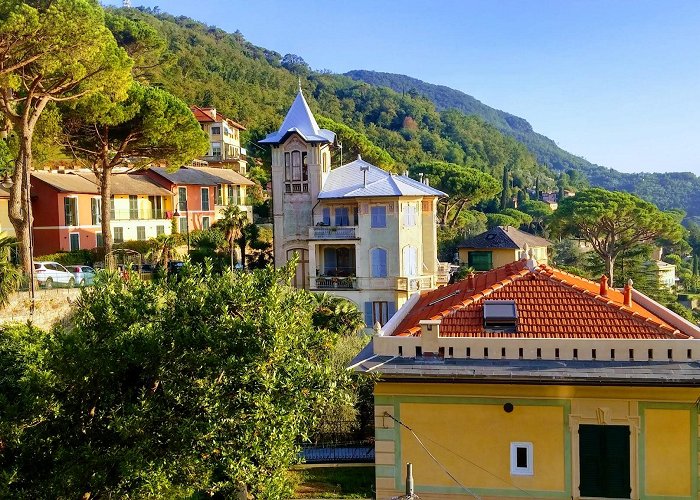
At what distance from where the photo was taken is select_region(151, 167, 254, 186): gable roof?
5553 centimetres

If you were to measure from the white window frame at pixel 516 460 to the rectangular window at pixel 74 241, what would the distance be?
124 feet

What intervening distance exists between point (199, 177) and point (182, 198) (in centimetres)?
338

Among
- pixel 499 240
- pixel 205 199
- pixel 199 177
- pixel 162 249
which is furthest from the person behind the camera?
pixel 499 240

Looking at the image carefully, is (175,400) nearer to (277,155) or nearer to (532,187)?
(277,155)

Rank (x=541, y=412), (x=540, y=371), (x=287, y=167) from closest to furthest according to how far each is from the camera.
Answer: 1. (x=540, y=371)
2. (x=541, y=412)
3. (x=287, y=167)

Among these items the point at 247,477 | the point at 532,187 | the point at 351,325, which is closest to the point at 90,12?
the point at 351,325

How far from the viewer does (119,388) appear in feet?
39.5

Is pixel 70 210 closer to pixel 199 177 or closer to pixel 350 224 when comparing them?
pixel 199 177

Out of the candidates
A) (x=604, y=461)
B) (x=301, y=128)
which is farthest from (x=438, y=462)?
(x=301, y=128)

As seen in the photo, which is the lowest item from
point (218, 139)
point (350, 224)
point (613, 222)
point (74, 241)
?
point (74, 241)

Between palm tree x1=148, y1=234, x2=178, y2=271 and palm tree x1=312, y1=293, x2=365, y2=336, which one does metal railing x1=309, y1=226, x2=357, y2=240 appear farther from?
palm tree x1=148, y1=234, x2=178, y2=271

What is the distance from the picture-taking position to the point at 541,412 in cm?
1325

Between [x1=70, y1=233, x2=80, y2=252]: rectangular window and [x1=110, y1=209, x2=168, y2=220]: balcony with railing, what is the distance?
3805 mm

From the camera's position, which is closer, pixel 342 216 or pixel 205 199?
pixel 342 216
